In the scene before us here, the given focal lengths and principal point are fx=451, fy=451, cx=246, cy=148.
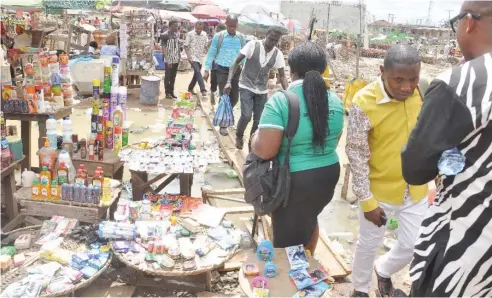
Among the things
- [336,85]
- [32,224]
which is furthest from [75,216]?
[336,85]

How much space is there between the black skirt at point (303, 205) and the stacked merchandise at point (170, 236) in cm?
60

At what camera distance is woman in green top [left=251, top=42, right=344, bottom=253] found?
2.65m

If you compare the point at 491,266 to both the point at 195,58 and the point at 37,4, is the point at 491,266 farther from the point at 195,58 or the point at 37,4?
the point at 37,4

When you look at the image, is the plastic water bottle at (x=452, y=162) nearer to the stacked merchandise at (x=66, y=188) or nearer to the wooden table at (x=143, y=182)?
the stacked merchandise at (x=66, y=188)

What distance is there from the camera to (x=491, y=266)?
160 centimetres

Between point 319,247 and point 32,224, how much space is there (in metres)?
2.50

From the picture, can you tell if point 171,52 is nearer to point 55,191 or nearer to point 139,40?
point 139,40

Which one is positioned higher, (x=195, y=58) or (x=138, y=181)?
(x=195, y=58)

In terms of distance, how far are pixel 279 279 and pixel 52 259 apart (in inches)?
65.3

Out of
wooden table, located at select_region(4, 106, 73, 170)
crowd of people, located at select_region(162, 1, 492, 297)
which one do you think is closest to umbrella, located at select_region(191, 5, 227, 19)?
crowd of people, located at select_region(162, 1, 492, 297)

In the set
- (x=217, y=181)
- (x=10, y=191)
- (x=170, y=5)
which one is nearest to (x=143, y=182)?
(x=10, y=191)

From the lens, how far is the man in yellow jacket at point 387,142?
103 inches

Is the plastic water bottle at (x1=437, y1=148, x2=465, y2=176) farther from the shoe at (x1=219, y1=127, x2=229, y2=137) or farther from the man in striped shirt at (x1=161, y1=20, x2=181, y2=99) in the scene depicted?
the man in striped shirt at (x1=161, y1=20, x2=181, y2=99)

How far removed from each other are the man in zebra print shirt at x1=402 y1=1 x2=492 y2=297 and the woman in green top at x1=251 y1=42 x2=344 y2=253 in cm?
106
